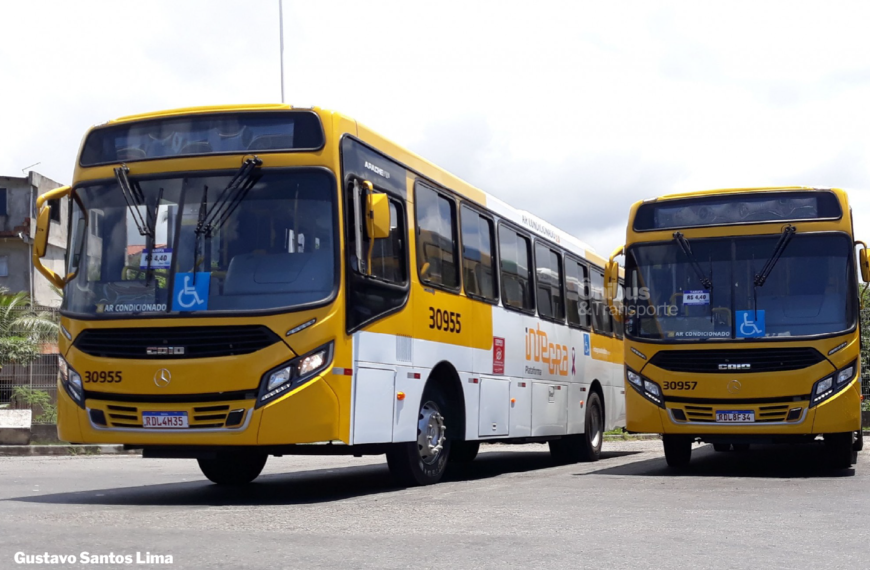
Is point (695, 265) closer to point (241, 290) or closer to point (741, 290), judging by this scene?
point (741, 290)

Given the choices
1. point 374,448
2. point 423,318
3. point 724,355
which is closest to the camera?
point 374,448

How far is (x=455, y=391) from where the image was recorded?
13.1m

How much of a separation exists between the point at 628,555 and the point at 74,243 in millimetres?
6130

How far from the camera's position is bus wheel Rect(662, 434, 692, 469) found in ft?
49.3

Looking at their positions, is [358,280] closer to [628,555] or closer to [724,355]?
[628,555]

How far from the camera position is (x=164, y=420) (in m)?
10.1

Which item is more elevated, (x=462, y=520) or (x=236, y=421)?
(x=236, y=421)

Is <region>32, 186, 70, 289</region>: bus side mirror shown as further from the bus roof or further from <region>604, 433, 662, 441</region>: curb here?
<region>604, 433, 662, 441</region>: curb

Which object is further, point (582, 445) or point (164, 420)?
point (582, 445)

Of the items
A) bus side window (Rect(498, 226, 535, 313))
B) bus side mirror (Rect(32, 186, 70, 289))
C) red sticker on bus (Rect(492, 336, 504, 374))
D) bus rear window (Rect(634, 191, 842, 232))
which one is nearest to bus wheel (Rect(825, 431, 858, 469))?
bus rear window (Rect(634, 191, 842, 232))

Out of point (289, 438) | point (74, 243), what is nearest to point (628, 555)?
point (289, 438)

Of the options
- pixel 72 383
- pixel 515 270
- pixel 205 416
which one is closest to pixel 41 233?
pixel 72 383

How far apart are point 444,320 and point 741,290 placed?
4.01 m

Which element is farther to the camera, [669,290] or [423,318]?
[669,290]
